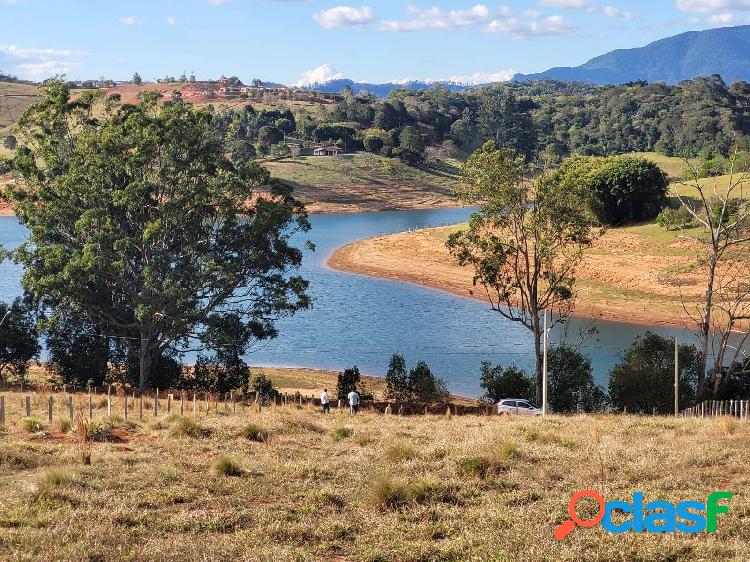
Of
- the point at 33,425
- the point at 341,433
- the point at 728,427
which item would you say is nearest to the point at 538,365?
the point at 728,427

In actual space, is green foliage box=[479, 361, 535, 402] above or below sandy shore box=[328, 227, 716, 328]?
below

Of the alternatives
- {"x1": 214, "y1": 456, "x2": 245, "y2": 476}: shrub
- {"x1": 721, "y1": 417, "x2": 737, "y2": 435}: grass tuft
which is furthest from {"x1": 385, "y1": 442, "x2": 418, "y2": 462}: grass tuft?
{"x1": 721, "y1": 417, "x2": 737, "y2": 435}: grass tuft

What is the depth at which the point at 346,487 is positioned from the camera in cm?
1848

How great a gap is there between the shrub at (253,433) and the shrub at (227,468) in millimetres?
4929

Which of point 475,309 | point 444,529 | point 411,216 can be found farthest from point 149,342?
point 411,216

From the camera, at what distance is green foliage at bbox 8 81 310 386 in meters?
39.4

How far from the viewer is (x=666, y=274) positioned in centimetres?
7775

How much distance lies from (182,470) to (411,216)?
125215mm

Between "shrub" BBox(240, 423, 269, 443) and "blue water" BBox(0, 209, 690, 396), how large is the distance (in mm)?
24449

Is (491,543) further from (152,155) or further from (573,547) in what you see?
(152,155)

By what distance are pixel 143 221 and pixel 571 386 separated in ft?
71.9

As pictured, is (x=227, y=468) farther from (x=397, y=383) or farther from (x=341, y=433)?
(x=397, y=383)

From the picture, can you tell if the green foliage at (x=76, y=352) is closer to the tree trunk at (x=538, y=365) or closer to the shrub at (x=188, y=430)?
the shrub at (x=188, y=430)

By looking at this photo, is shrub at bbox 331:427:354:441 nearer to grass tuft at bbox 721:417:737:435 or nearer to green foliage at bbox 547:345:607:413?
grass tuft at bbox 721:417:737:435
